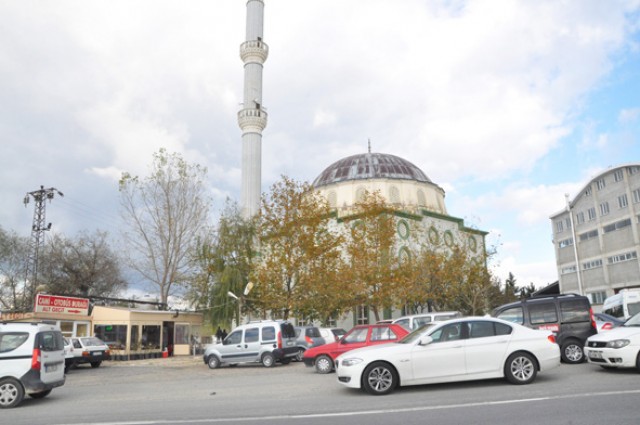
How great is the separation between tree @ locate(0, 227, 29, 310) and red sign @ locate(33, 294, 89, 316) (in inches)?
763

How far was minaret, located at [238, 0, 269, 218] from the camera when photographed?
148 ft

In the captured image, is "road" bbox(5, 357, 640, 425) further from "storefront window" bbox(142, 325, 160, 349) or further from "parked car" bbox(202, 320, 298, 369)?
"storefront window" bbox(142, 325, 160, 349)

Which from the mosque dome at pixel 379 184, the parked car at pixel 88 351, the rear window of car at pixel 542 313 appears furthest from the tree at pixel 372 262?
the rear window of car at pixel 542 313

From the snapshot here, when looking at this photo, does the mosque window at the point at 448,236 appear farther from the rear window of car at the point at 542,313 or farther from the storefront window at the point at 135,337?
the rear window of car at the point at 542,313

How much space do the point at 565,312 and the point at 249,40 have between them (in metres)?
42.8

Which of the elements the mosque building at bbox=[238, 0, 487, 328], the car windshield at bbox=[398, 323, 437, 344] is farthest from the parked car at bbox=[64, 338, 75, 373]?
the mosque building at bbox=[238, 0, 487, 328]

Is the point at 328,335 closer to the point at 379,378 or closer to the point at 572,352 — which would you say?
the point at 572,352

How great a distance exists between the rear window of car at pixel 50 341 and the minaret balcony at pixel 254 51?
41.0 meters

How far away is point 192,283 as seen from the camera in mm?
32844

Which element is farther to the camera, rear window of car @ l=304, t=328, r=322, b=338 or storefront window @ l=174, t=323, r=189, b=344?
storefront window @ l=174, t=323, r=189, b=344

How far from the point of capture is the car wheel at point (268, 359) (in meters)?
18.0

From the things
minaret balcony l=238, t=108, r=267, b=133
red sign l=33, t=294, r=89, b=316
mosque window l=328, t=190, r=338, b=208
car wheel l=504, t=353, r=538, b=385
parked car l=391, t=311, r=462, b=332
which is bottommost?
car wheel l=504, t=353, r=538, b=385

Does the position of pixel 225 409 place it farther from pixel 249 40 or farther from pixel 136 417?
pixel 249 40

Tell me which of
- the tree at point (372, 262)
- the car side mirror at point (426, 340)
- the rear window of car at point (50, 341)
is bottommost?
the car side mirror at point (426, 340)
